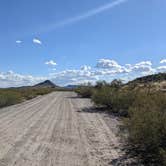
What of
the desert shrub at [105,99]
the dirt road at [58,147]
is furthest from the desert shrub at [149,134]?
the desert shrub at [105,99]

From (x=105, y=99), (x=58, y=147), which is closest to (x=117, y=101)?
(x=105, y=99)

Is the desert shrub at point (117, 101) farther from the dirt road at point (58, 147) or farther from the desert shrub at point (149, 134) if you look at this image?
the desert shrub at point (149, 134)

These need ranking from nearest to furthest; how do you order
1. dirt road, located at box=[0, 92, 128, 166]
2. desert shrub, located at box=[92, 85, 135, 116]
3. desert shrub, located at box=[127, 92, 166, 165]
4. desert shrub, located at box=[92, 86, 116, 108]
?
dirt road, located at box=[0, 92, 128, 166]
desert shrub, located at box=[127, 92, 166, 165]
desert shrub, located at box=[92, 85, 135, 116]
desert shrub, located at box=[92, 86, 116, 108]

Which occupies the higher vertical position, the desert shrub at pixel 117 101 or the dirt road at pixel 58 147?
the desert shrub at pixel 117 101

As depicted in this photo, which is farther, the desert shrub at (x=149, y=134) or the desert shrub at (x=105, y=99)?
the desert shrub at (x=105, y=99)

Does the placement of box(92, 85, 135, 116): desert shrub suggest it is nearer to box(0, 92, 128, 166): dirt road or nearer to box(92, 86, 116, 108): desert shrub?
box(92, 86, 116, 108): desert shrub

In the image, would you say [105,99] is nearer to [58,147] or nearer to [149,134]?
[58,147]

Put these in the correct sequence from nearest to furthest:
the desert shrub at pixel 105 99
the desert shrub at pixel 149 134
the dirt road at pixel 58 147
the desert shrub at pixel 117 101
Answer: the dirt road at pixel 58 147 → the desert shrub at pixel 149 134 → the desert shrub at pixel 117 101 → the desert shrub at pixel 105 99

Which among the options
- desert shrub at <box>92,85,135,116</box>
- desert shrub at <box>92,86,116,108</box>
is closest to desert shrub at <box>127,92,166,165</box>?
desert shrub at <box>92,85,135,116</box>

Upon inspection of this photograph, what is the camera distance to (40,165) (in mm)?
11242

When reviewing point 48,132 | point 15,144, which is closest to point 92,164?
point 15,144

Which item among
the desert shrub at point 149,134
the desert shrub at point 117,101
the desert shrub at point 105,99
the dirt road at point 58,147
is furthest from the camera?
the desert shrub at point 105,99

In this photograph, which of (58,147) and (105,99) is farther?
(105,99)

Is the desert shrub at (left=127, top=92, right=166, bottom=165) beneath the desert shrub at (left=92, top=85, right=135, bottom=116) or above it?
beneath
